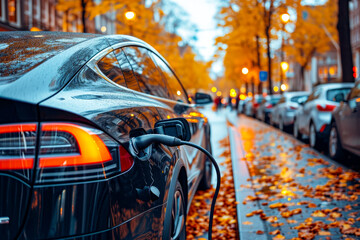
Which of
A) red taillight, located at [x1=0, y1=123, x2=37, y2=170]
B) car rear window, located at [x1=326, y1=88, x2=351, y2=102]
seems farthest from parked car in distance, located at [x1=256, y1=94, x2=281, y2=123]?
red taillight, located at [x1=0, y1=123, x2=37, y2=170]

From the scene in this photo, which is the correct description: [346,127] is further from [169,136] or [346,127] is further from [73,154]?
[73,154]

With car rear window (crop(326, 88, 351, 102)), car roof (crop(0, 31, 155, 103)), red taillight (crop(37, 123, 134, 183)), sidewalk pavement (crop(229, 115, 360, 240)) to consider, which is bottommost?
sidewalk pavement (crop(229, 115, 360, 240))

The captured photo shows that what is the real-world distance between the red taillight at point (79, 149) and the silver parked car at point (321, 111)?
939 centimetres

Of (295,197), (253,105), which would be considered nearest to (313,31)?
(253,105)

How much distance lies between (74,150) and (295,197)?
472 centimetres

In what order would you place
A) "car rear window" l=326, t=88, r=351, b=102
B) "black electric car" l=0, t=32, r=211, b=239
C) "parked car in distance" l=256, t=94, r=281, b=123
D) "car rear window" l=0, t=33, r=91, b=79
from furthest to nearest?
"parked car in distance" l=256, t=94, r=281, b=123, "car rear window" l=326, t=88, r=351, b=102, "car rear window" l=0, t=33, r=91, b=79, "black electric car" l=0, t=32, r=211, b=239

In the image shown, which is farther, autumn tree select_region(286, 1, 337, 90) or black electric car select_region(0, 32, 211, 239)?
autumn tree select_region(286, 1, 337, 90)

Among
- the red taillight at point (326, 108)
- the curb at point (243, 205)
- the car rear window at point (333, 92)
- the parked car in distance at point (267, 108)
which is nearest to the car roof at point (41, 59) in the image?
the curb at point (243, 205)

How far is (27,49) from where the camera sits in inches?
114

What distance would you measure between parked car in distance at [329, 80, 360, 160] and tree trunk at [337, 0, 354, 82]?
284 inches

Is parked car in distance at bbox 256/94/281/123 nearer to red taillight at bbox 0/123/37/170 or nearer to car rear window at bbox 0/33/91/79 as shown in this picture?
car rear window at bbox 0/33/91/79

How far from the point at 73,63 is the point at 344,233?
3211 millimetres

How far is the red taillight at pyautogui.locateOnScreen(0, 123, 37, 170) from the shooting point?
6.99 feet

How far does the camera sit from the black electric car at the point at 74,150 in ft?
6.97
